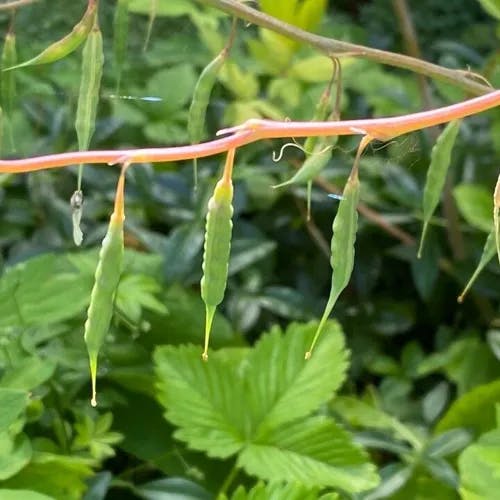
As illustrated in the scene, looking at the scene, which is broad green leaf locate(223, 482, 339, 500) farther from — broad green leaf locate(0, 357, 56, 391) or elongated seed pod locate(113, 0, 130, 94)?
elongated seed pod locate(113, 0, 130, 94)

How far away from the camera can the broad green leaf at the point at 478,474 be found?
0.56 metres

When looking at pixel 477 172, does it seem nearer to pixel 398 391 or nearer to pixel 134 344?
pixel 398 391

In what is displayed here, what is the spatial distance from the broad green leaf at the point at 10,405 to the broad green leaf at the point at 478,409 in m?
0.38

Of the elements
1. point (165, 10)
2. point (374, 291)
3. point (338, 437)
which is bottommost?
point (374, 291)

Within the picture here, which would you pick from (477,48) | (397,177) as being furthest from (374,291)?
(477,48)

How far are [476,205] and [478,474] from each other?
1.18 ft

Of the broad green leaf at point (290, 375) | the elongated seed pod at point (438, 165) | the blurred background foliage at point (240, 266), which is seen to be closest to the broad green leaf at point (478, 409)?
the blurred background foliage at point (240, 266)

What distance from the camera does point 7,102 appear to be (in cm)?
61

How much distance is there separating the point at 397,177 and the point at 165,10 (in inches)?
12.3

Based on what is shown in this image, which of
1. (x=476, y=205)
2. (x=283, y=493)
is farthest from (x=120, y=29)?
(x=476, y=205)

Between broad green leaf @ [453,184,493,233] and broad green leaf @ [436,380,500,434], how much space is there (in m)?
0.19

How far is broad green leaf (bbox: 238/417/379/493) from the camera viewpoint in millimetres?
587

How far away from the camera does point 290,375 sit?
0.67 m

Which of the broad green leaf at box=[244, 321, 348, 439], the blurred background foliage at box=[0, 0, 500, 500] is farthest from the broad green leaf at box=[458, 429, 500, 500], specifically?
the broad green leaf at box=[244, 321, 348, 439]
